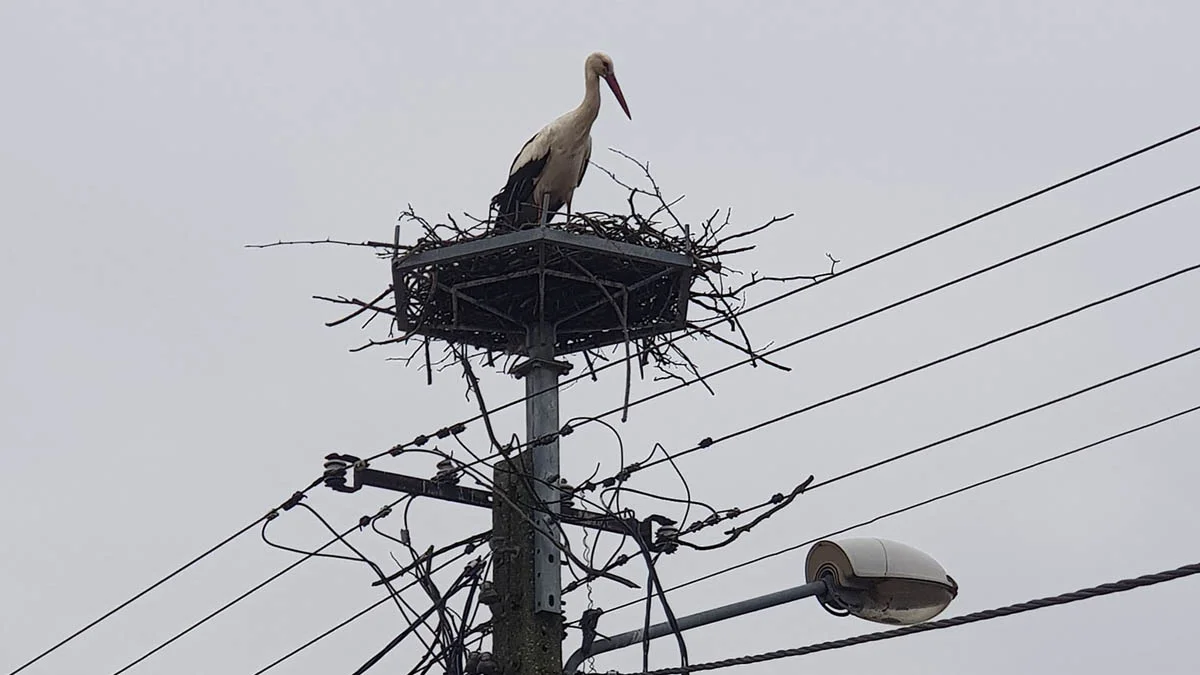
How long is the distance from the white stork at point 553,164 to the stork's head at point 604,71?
0.16 feet

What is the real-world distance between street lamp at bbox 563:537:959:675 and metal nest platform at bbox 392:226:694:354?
6.51ft

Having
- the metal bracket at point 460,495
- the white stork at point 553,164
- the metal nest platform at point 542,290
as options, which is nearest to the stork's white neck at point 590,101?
the white stork at point 553,164

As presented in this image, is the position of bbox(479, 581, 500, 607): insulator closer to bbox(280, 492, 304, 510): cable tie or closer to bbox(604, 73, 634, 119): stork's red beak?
bbox(280, 492, 304, 510): cable tie

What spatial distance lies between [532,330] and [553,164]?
8.14ft

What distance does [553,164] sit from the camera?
1111 cm

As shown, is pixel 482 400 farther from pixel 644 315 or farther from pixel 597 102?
pixel 597 102

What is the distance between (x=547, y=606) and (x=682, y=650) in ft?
2.69

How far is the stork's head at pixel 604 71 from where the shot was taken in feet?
37.2

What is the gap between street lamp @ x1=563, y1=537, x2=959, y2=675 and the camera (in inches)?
275

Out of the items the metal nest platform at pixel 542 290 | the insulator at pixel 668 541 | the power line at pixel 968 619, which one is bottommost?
the power line at pixel 968 619

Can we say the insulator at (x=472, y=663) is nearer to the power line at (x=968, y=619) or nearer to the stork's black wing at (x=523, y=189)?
the power line at (x=968, y=619)

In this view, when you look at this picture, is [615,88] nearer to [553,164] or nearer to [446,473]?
[553,164]

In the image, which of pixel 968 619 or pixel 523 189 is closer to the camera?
pixel 968 619

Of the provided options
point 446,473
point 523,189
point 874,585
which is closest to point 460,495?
point 446,473
